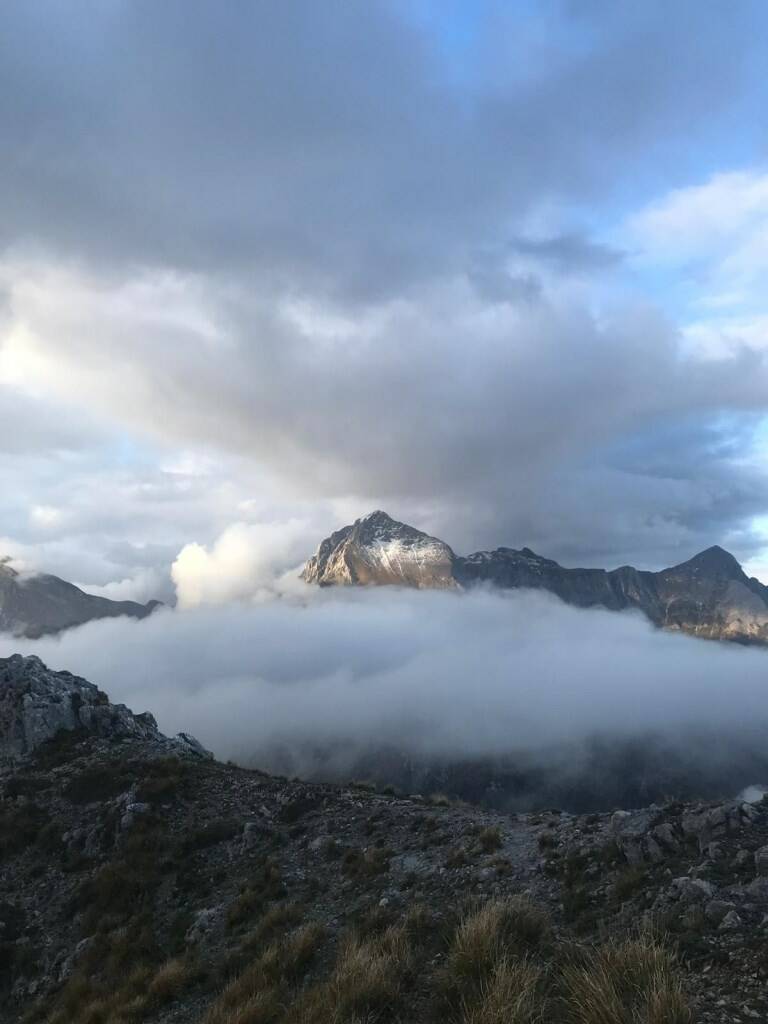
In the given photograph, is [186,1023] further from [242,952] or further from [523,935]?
[523,935]

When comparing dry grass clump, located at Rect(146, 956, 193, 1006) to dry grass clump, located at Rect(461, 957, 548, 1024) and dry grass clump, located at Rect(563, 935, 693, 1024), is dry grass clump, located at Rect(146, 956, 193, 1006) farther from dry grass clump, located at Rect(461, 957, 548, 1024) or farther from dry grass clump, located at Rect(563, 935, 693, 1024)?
dry grass clump, located at Rect(563, 935, 693, 1024)

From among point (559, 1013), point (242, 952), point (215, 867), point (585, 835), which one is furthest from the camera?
point (215, 867)

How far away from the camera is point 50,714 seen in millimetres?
34844

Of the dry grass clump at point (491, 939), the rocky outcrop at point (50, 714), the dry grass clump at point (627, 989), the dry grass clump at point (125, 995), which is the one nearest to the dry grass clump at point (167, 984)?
the dry grass clump at point (125, 995)

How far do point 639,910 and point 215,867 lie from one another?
15.8 m

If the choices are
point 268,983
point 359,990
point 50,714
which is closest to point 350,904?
point 268,983

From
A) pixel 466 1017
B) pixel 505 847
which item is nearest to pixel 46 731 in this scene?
pixel 505 847

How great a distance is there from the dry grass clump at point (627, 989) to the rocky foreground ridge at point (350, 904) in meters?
0.04

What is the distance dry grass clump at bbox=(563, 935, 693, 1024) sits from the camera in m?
7.27

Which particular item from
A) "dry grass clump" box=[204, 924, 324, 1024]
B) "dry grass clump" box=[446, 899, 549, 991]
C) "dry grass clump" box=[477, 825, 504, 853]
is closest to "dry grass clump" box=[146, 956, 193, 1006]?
"dry grass clump" box=[204, 924, 324, 1024]

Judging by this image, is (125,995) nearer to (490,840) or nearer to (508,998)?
(490,840)

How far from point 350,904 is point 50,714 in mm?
26854

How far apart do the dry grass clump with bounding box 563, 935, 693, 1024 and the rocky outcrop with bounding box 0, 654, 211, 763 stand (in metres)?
29.4

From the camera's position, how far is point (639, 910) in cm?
1184
